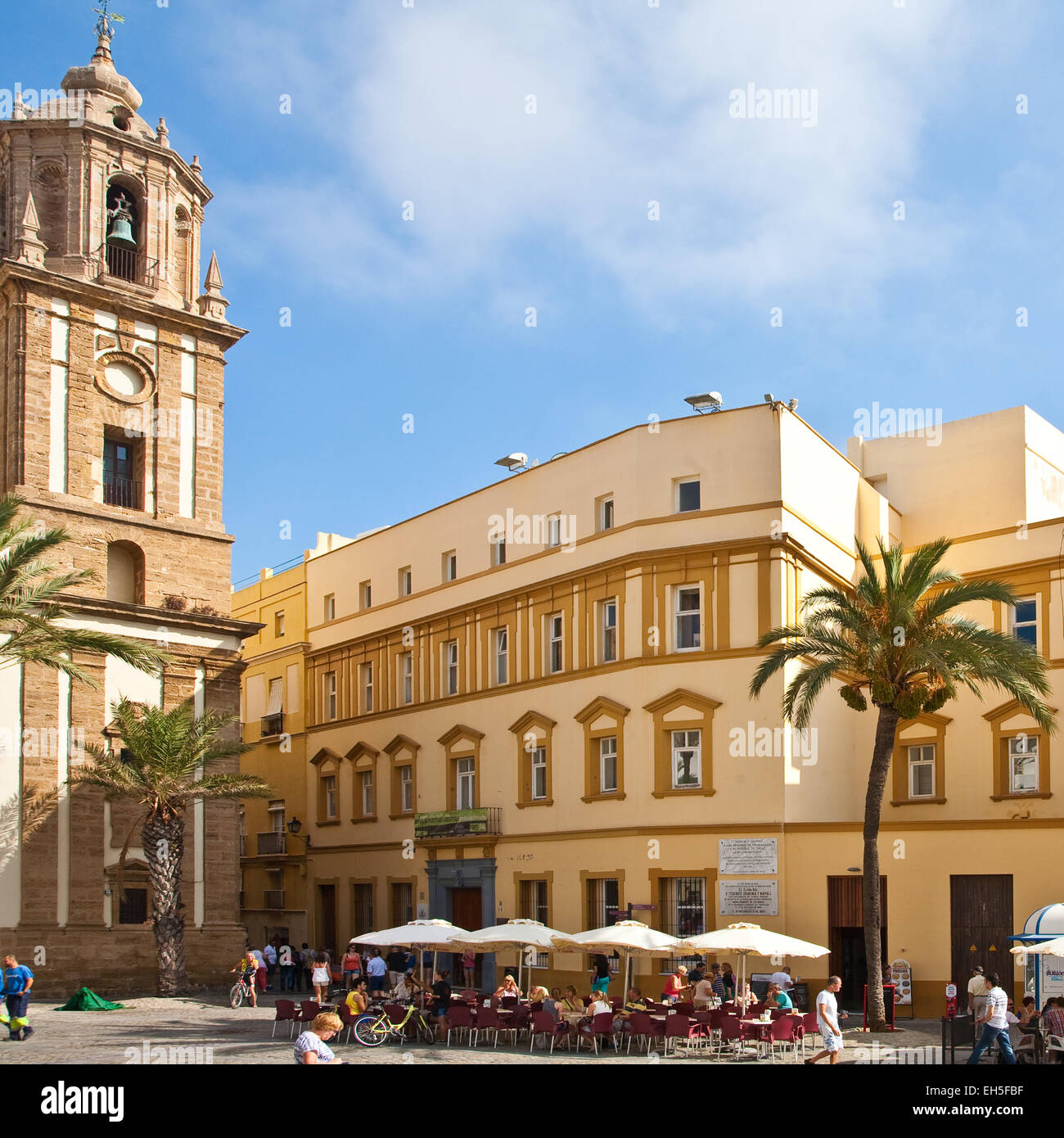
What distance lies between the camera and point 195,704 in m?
41.4

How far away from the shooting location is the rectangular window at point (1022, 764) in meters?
33.9

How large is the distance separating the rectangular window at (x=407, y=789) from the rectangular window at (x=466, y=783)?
260 centimetres

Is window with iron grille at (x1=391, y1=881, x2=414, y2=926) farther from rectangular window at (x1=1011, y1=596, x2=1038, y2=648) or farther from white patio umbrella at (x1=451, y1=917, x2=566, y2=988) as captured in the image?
rectangular window at (x1=1011, y1=596, x2=1038, y2=648)

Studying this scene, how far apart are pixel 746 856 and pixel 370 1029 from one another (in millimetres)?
10868

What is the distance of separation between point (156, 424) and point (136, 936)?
48.3ft

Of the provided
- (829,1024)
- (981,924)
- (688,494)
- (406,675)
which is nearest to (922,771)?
(981,924)

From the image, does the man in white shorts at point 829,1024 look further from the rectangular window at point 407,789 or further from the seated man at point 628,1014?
the rectangular window at point 407,789

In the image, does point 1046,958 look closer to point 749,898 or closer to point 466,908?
point 749,898

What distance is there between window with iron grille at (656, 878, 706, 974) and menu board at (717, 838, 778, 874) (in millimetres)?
778

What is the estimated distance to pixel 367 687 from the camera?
159 feet

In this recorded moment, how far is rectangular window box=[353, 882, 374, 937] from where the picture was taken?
45.9 m

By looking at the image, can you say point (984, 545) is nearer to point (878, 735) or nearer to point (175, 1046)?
point (878, 735)

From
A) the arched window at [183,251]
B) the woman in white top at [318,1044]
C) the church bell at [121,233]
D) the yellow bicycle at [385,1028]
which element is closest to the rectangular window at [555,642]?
the yellow bicycle at [385,1028]
